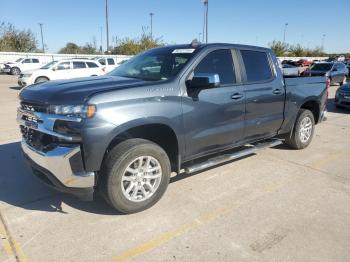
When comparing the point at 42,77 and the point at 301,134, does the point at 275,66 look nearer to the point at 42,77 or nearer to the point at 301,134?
the point at 301,134

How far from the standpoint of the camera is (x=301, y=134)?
6.24 metres

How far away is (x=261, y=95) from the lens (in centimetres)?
496

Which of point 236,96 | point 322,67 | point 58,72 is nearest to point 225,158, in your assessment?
point 236,96

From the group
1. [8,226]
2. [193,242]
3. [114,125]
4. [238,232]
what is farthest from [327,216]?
[8,226]

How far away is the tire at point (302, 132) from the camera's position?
6.04 m

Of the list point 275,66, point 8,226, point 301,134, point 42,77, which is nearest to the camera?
point 8,226

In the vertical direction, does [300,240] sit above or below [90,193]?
below

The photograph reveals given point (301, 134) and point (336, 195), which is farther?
point (301, 134)

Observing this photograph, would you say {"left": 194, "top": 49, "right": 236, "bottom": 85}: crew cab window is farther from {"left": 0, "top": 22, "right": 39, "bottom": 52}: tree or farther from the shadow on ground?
{"left": 0, "top": 22, "right": 39, "bottom": 52}: tree

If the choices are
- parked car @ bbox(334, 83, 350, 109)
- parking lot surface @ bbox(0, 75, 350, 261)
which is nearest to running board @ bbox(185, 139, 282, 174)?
parking lot surface @ bbox(0, 75, 350, 261)

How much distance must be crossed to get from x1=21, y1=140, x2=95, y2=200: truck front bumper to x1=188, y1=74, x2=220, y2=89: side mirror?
1542 millimetres

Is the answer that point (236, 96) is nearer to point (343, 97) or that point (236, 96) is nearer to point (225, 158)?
point (225, 158)

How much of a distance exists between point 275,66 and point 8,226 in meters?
4.40

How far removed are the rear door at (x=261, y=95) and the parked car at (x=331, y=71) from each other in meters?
15.6
